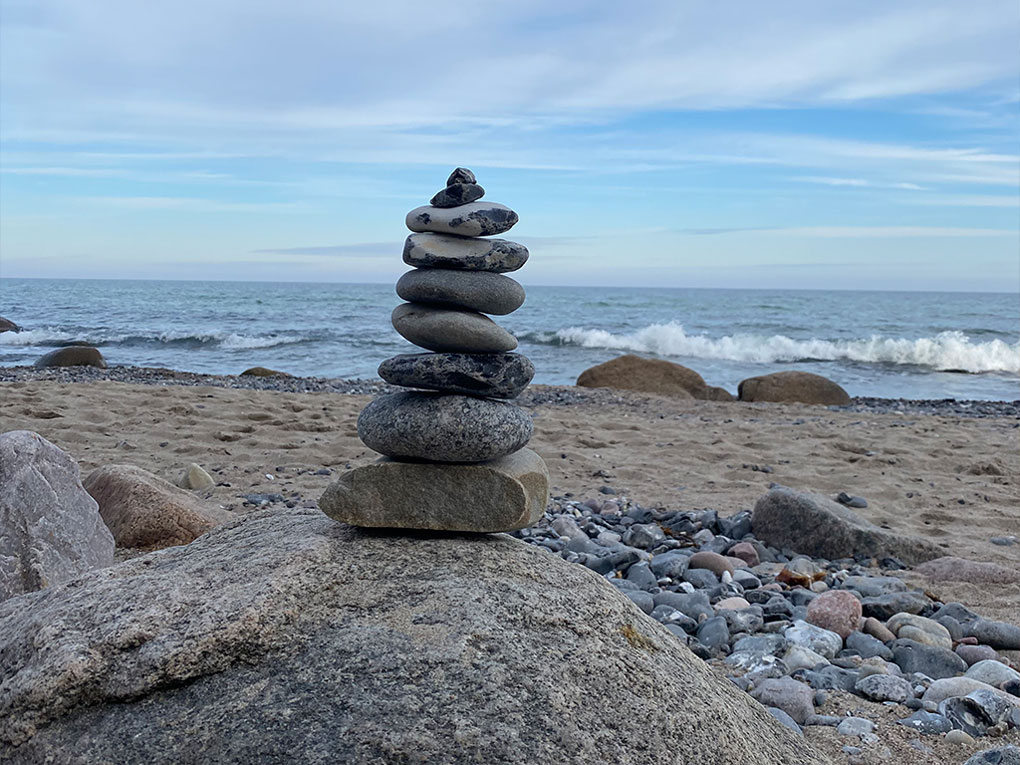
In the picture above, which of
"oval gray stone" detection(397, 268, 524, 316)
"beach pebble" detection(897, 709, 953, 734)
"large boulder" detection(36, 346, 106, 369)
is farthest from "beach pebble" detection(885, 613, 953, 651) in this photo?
"large boulder" detection(36, 346, 106, 369)

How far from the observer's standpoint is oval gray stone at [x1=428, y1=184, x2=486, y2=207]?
3311 millimetres

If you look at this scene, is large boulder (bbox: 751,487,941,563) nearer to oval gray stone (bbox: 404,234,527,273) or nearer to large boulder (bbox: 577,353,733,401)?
oval gray stone (bbox: 404,234,527,273)

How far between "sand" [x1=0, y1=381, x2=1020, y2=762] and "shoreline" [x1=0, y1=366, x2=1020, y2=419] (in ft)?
5.39

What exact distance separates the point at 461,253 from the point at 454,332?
29 cm

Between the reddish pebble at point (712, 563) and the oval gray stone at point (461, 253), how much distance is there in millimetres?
2921

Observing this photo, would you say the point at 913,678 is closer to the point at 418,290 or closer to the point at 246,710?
the point at 418,290

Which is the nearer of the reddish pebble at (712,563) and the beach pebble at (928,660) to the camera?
the beach pebble at (928,660)

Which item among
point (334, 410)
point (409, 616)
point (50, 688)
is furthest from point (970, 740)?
point (334, 410)

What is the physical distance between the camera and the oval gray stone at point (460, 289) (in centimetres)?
326

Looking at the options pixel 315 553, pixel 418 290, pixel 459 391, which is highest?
pixel 418 290

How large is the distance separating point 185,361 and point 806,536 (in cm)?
1830

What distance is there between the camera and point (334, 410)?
10.6 m

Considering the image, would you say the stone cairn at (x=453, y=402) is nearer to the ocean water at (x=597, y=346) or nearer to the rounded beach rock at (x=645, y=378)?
the rounded beach rock at (x=645, y=378)

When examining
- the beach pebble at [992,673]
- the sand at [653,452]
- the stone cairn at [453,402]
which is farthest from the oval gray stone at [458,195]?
the sand at [653,452]
